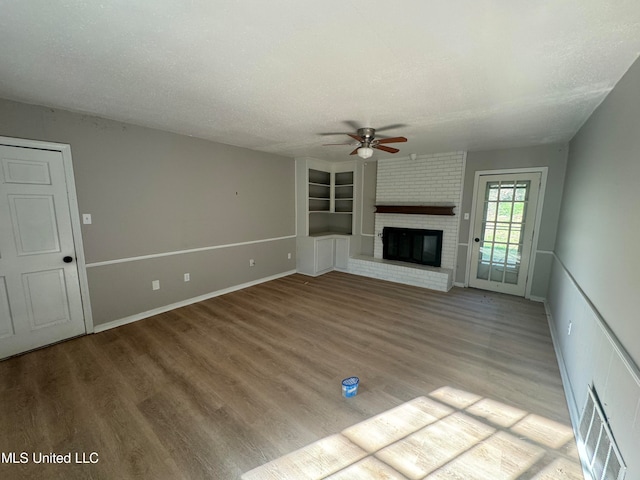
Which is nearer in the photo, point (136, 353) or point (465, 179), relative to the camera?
point (136, 353)

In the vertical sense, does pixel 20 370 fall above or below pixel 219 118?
below

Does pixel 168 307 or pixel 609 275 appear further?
pixel 168 307

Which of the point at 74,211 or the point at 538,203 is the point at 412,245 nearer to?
the point at 538,203

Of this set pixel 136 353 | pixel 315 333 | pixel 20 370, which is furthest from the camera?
pixel 315 333

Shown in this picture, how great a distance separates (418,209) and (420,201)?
0.24m

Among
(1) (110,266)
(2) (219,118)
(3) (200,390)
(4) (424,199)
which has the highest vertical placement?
(2) (219,118)

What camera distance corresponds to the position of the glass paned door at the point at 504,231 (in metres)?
4.03

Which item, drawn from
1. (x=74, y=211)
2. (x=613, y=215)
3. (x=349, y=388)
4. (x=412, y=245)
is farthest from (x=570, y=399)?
(x=74, y=211)

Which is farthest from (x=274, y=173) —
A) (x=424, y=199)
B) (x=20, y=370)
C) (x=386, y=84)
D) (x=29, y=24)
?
(x=20, y=370)

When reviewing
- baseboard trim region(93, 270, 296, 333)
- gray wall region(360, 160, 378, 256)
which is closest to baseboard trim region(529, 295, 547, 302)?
gray wall region(360, 160, 378, 256)

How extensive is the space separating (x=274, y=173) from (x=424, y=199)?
288cm

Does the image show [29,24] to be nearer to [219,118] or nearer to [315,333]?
[219,118]

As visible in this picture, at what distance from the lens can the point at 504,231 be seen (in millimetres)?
4238

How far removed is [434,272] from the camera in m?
4.47
